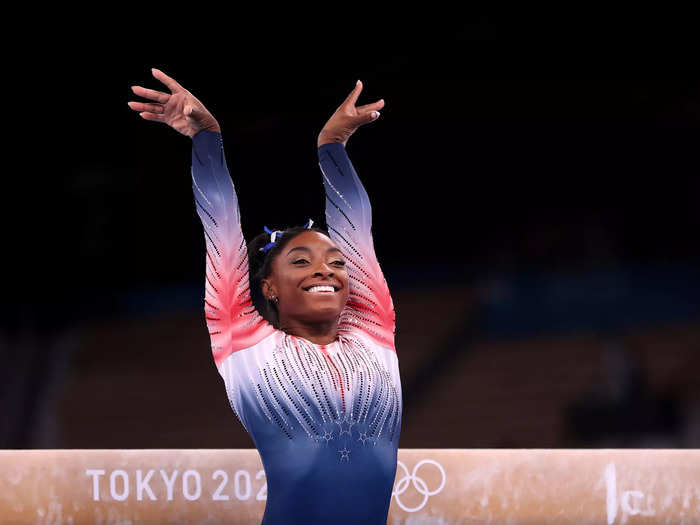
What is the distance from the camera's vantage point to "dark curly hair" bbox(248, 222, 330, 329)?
1990mm

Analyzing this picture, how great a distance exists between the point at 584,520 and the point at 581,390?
1707 mm

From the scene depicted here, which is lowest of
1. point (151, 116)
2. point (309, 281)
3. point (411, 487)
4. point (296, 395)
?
point (411, 487)

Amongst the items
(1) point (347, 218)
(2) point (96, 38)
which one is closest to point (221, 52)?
(2) point (96, 38)

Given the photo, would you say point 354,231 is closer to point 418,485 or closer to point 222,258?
point 222,258

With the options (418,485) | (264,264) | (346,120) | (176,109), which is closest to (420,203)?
(418,485)

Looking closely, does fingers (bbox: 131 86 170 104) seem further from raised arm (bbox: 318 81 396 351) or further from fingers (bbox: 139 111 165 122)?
raised arm (bbox: 318 81 396 351)

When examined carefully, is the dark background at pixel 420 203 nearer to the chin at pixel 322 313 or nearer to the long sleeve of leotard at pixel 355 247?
the long sleeve of leotard at pixel 355 247

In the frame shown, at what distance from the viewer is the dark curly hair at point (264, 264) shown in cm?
199

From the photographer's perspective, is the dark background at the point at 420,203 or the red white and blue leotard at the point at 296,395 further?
the dark background at the point at 420,203

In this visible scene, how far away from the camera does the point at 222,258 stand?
187cm

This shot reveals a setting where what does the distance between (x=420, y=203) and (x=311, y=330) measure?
8.36ft

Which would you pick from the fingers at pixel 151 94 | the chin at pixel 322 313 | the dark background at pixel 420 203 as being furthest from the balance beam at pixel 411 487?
the dark background at pixel 420 203

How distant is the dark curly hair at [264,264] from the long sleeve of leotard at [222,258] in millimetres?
101

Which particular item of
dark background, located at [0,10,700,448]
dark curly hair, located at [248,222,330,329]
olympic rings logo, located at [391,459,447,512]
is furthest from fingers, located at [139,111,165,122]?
dark background, located at [0,10,700,448]
